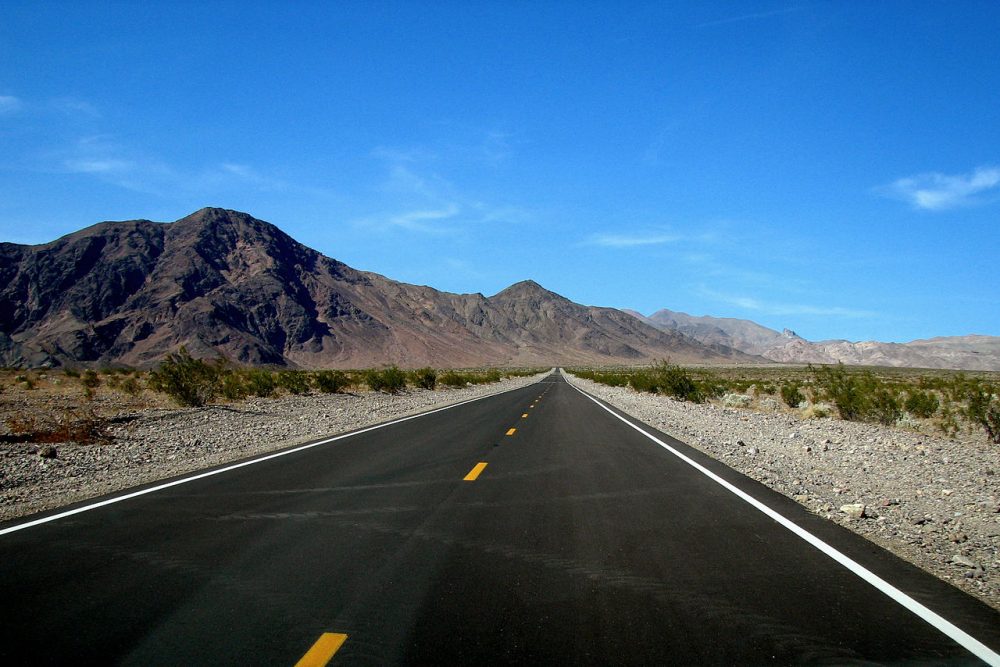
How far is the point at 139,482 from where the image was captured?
10.2 m

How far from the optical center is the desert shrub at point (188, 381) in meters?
26.0

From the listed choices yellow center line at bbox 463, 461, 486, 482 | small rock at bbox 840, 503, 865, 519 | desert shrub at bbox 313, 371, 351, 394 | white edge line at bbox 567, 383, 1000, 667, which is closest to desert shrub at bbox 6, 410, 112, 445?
yellow center line at bbox 463, 461, 486, 482

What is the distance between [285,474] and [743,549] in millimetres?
7224

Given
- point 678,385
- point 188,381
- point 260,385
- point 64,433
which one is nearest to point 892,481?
point 64,433

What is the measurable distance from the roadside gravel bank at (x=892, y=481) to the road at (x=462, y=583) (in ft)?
1.60

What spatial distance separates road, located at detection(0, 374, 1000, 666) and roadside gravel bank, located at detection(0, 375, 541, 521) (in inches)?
75.5

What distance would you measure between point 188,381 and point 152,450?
41.6ft

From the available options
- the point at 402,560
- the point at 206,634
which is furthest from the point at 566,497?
the point at 206,634

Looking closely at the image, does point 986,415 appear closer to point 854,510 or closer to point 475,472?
point 854,510

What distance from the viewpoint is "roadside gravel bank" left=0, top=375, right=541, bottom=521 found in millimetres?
9850

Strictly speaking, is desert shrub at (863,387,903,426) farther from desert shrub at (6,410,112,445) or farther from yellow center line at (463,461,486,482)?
desert shrub at (6,410,112,445)

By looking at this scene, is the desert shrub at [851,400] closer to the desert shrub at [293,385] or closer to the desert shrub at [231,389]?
the desert shrub at [231,389]

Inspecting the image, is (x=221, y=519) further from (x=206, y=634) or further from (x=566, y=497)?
(x=566, y=497)

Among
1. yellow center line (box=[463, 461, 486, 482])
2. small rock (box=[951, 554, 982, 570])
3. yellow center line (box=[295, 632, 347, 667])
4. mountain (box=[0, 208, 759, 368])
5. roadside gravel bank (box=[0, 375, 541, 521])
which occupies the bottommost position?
roadside gravel bank (box=[0, 375, 541, 521])
